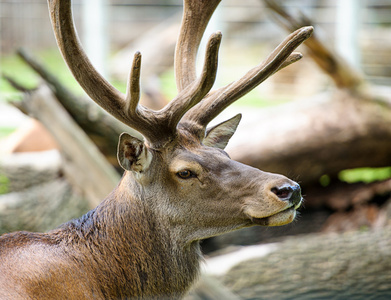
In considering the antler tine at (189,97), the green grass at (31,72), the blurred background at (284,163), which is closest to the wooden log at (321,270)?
the blurred background at (284,163)

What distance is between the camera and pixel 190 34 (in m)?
4.30

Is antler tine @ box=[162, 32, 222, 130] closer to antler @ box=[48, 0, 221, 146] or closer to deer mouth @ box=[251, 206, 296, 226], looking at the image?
antler @ box=[48, 0, 221, 146]

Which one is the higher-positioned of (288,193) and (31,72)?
(31,72)

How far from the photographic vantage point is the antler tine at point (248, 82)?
3455 mm

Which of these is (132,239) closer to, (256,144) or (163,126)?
(163,126)

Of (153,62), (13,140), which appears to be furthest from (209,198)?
(153,62)

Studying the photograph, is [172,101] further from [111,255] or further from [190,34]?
[111,255]

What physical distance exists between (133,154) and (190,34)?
1.29 m

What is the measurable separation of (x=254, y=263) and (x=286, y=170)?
2.09m

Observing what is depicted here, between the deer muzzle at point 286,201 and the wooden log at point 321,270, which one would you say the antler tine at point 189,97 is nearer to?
the deer muzzle at point 286,201

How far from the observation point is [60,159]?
21.7 ft

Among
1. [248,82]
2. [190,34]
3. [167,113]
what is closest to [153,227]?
[167,113]

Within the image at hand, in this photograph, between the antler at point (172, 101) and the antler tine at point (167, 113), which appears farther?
the antler tine at point (167, 113)

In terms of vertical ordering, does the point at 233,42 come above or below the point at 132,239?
above
